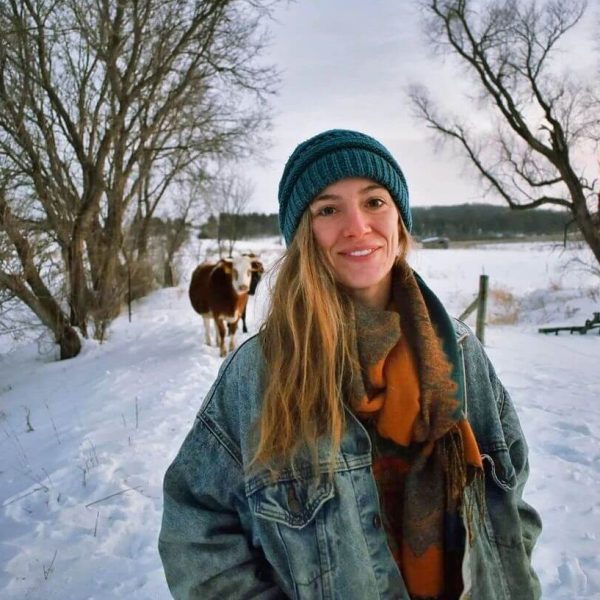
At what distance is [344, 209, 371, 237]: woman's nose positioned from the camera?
1.29 m

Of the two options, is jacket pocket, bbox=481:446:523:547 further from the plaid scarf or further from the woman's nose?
the woman's nose

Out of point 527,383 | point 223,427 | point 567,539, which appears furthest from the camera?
point 527,383

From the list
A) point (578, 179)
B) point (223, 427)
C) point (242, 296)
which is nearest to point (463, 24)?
point (578, 179)

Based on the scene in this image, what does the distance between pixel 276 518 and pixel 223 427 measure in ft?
0.94

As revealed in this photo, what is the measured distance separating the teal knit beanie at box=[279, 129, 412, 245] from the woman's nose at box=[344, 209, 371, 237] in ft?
0.38

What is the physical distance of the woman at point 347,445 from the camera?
3.72ft

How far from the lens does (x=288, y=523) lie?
44.1 inches

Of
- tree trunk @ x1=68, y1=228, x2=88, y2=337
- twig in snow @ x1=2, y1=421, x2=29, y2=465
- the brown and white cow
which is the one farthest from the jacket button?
tree trunk @ x1=68, y1=228, x2=88, y2=337

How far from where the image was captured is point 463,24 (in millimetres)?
14508

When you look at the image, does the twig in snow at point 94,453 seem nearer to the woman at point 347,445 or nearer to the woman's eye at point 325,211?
the woman at point 347,445

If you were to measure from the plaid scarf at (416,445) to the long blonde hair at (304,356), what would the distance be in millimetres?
→ 66

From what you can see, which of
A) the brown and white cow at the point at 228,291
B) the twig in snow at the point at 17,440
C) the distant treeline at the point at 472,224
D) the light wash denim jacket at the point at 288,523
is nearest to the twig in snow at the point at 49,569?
the twig in snow at the point at 17,440

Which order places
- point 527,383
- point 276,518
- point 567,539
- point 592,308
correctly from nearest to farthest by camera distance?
point 276,518 < point 567,539 < point 527,383 < point 592,308

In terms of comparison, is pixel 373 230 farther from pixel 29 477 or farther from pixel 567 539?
pixel 29 477
